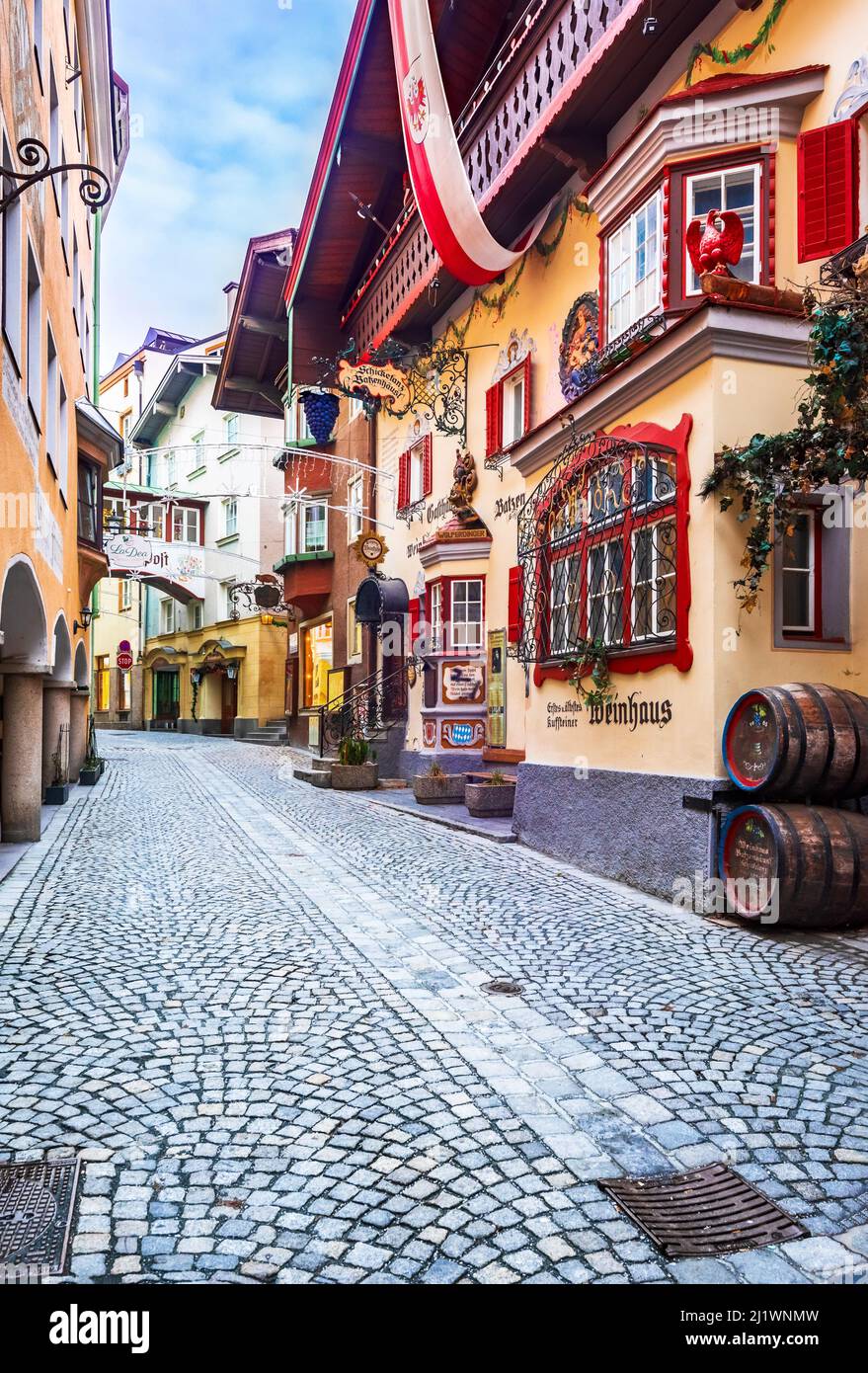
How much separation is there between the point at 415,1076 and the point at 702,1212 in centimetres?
137

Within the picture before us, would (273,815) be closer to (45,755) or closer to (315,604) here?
(45,755)

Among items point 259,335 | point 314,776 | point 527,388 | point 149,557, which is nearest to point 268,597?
point 149,557

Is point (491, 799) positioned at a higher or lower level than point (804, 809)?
lower

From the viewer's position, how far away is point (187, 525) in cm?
3803

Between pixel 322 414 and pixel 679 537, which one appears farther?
pixel 322 414

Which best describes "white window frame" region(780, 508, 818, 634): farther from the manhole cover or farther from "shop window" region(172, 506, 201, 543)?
"shop window" region(172, 506, 201, 543)

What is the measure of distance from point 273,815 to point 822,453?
8.40 meters

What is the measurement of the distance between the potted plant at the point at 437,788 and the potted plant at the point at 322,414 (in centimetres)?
1045

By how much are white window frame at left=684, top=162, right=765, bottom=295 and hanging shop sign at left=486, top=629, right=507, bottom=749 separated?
6.46 metres

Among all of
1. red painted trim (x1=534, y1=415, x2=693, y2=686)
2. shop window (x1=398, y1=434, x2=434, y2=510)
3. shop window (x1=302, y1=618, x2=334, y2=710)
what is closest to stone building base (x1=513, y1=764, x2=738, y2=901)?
red painted trim (x1=534, y1=415, x2=693, y2=686)

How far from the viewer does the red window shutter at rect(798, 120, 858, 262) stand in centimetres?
756

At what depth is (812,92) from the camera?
7852 mm

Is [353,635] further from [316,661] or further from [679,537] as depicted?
[679,537]
